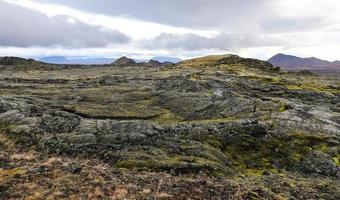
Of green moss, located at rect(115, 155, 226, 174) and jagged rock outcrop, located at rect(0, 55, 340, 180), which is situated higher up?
jagged rock outcrop, located at rect(0, 55, 340, 180)

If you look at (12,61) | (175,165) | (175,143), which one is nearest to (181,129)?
(175,143)

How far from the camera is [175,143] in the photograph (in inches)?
1524

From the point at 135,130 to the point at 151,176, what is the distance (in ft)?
32.6

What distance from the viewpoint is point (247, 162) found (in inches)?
1510

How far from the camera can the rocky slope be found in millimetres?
30562

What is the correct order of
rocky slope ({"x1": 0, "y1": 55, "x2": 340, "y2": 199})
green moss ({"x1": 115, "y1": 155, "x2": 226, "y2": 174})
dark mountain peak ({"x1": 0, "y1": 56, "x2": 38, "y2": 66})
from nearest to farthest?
rocky slope ({"x1": 0, "y1": 55, "x2": 340, "y2": 199}) → green moss ({"x1": 115, "y1": 155, "x2": 226, "y2": 174}) → dark mountain peak ({"x1": 0, "y1": 56, "x2": 38, "y2": 66})

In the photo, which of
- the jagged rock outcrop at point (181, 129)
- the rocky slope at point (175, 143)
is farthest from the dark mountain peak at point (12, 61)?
the rocky slope at point (175, 143)

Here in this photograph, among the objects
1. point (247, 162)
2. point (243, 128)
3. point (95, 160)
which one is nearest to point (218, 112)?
point (243, 128)

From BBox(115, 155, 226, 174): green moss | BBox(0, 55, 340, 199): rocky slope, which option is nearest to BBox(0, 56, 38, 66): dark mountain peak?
BBox(0, 55, 340, 199): rocky slope

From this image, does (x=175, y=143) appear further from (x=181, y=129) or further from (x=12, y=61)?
(x=12, y=61)

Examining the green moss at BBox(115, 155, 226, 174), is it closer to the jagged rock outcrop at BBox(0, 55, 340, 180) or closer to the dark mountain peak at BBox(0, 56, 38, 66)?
the jagged rock outcrop at BBox(0, 55, 340, 180)

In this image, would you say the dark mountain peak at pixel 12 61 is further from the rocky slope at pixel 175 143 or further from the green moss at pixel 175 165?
the green moss at pixel 175 165

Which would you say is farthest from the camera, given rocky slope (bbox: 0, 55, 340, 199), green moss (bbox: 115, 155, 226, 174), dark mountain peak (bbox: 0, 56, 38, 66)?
dark mountain peak (bbox: 0, 56, 38, 66)

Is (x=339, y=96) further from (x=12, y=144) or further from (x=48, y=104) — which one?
(x=12, y=144)
